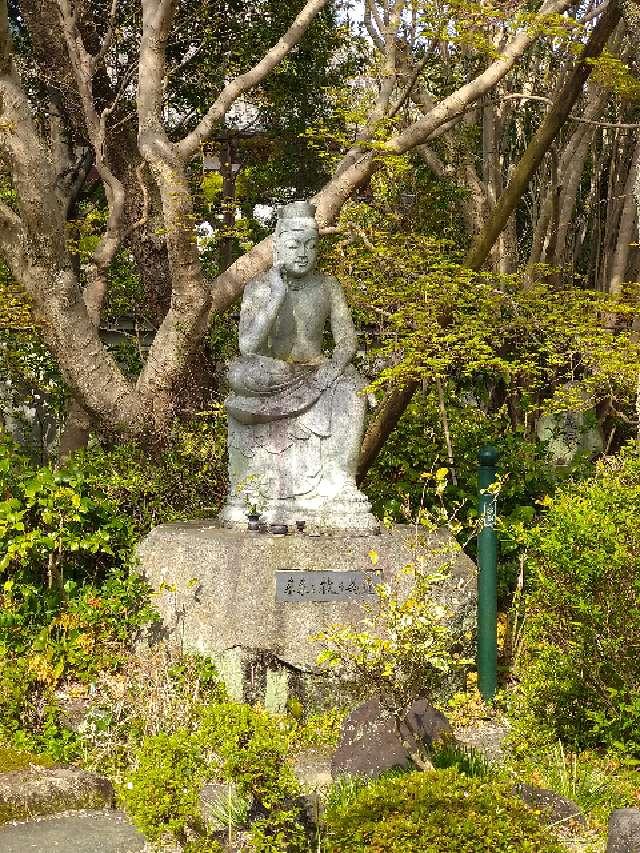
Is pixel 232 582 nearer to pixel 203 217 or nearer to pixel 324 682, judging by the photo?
pixel 324 682

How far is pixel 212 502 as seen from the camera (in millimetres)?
9000

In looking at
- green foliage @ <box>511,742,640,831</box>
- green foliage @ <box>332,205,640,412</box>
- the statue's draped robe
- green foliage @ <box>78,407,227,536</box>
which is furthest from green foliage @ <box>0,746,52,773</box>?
green foliage @ <box>332,205,640,412</box>

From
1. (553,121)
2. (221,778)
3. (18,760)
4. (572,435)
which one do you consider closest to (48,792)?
(18,760)

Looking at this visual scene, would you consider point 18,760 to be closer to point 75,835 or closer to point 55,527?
point 75,835

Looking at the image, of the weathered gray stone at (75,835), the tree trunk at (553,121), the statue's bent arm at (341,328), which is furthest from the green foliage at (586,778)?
the tree trunk at (553,121)

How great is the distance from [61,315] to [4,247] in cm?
74

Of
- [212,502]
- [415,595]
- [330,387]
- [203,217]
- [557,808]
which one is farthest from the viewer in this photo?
[203,217]

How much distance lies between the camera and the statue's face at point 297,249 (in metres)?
7.14

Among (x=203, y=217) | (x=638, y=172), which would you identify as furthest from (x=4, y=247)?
(x=638, y=172)

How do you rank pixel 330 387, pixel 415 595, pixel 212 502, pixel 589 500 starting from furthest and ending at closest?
pixel 212 502
pixel 330 387
pixel 589 500
pixel 415 595

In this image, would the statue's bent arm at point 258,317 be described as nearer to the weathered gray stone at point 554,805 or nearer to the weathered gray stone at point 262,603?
the weathered gray stone at point 262,603

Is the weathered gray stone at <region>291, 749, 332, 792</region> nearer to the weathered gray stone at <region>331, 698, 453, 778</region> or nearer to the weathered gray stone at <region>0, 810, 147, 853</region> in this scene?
the weathered gray stone at <region>331, 698, 453, 778</region>

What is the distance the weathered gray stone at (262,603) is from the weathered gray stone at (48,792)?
1694 millimetres

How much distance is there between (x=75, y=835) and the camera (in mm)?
4344
